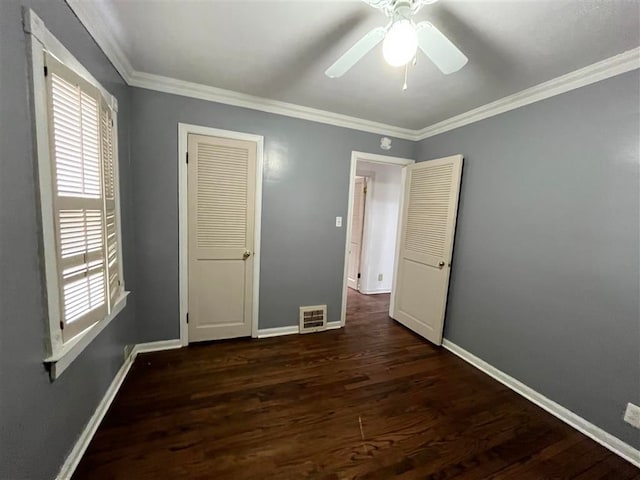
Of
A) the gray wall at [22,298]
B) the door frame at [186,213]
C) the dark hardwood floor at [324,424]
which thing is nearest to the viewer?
the gray wall at [22,298]

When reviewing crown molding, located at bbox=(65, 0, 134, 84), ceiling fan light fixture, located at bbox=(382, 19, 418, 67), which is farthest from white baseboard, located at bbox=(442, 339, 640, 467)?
crown molding, located at bbox=(65, 0, 134, 84)

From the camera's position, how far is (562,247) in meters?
1.94

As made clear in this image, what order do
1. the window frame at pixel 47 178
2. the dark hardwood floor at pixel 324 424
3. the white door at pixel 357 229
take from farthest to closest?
the white door at pixel 357 229 → the dark hardwood floor at pixel 324 424 → the window frame at pixel 47 178

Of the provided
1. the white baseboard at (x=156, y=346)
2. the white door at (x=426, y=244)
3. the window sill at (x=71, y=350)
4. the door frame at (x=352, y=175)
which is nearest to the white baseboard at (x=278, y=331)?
the door frame at (x=352, y=175)

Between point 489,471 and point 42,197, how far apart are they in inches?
101

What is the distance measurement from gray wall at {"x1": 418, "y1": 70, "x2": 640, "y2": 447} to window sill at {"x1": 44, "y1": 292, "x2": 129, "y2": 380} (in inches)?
118

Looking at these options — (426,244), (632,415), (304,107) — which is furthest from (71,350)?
(632,415)

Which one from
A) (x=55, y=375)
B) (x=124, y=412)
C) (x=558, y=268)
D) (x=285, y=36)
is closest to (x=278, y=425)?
(x=124, y=412)

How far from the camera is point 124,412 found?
1736 millimetres

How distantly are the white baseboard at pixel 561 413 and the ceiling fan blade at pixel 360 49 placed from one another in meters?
2.70

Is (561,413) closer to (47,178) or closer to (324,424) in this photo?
(324,424)

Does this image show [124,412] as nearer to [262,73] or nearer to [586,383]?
[262,73]

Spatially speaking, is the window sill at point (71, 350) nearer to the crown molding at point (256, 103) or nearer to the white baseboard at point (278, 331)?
the white baseboard at point (278, 331)

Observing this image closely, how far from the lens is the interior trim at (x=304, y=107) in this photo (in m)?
1.52
